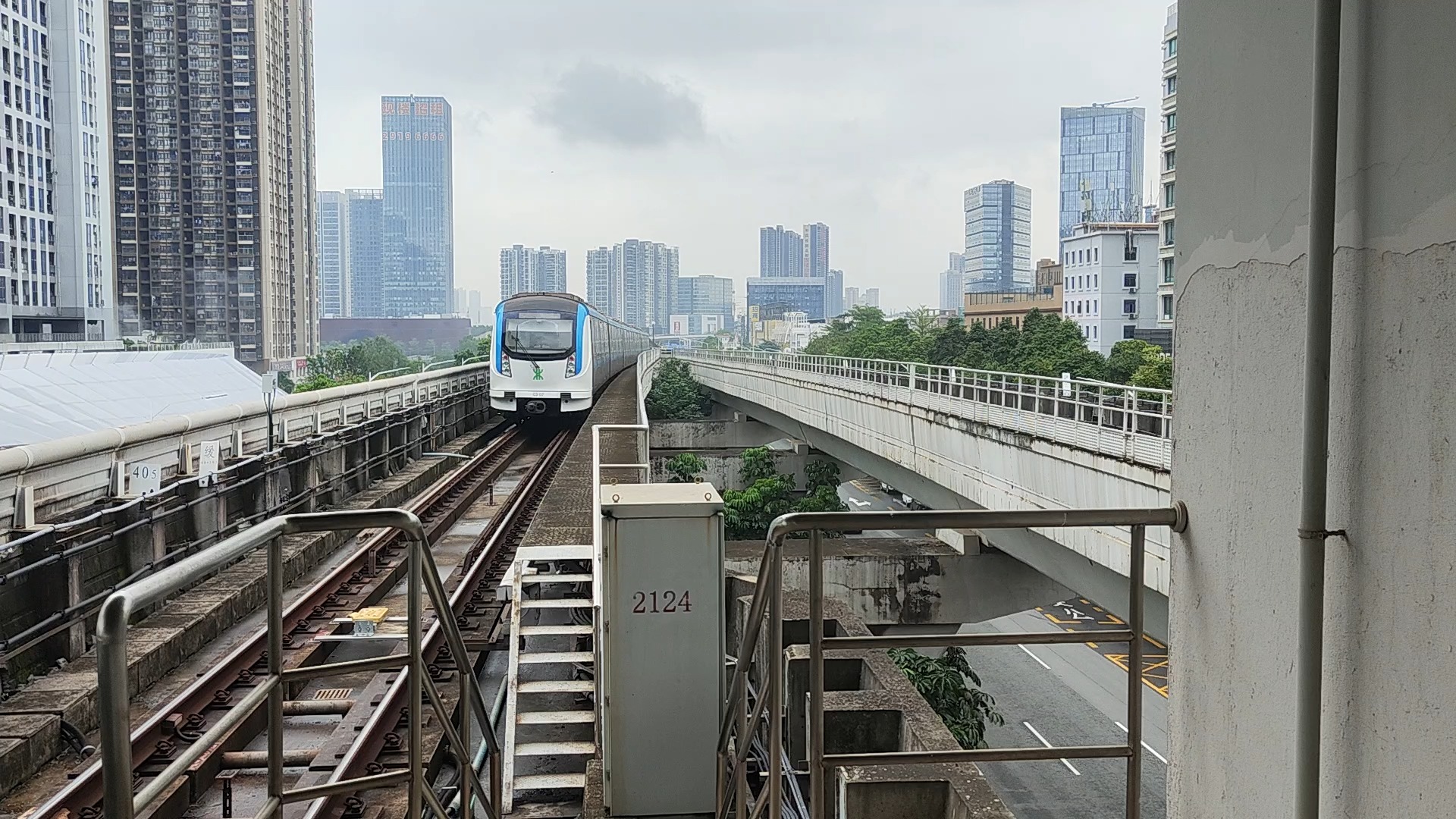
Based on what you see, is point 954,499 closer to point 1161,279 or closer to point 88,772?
point 88,772

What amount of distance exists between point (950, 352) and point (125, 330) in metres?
47.9

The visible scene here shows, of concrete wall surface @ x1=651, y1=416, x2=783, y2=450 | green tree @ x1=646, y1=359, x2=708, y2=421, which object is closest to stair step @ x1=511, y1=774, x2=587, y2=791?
concrete wall surface @ x1=651, y1=416, x2=783, y2=450

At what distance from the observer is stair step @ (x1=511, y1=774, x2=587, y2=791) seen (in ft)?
19.3

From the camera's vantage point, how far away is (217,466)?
38.1 ft

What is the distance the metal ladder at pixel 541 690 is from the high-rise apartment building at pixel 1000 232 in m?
148

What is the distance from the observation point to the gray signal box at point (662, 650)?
4.20m

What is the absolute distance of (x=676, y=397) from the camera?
5453cm

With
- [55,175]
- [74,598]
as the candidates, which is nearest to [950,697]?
[74,598]

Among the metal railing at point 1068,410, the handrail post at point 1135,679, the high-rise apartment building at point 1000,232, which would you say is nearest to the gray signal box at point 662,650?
the handrail post at point 1135,679

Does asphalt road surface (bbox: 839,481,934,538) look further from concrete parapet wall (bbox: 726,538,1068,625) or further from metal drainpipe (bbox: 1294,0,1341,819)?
metal drainpipe (bbox: 1294,0,1341,819)

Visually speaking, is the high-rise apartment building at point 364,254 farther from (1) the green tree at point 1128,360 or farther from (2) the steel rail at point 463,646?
(2) the steel rail at point 463,646

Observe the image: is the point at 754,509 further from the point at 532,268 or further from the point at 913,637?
the point at 532,268

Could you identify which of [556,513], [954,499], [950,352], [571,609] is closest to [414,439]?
[954,499]

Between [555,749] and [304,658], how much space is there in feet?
9.84
